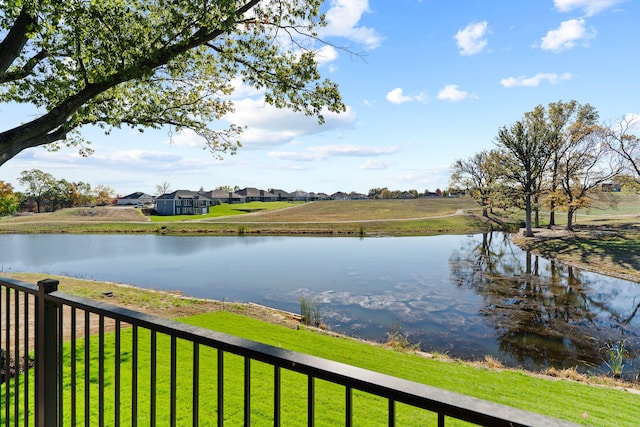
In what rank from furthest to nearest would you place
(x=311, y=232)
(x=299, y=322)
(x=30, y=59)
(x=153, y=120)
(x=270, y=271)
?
(x=311, y=232)
(x=270, y=271)
(x=299, y=322)
(x=153, y=120)
(x=30, y=59)

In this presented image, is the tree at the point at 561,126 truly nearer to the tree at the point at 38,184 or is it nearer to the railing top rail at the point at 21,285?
the railing top rail at the point at 21,285

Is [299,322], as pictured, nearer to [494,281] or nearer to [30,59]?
[30,59]

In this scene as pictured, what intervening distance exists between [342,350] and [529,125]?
27567mm

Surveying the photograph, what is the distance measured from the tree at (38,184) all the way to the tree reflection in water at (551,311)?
7366cm

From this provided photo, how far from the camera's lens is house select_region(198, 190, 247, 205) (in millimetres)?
87569

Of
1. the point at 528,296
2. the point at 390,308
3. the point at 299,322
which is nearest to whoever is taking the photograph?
the point at 299,322

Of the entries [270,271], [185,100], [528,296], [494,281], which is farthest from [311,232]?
[185,100]

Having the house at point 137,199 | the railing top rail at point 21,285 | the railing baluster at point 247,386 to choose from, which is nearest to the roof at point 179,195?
the house at point 137,199

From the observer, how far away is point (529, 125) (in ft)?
90.8

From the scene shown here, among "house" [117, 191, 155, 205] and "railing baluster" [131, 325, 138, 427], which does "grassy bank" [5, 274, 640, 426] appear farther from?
"house" [117, 191, 155, 205]

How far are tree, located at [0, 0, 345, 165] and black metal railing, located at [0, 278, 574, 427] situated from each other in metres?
3.71

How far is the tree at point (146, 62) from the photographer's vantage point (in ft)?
17.3

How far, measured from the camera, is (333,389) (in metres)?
5.23

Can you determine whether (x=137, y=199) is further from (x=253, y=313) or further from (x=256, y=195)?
(x=253, y=313)
